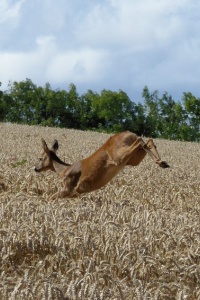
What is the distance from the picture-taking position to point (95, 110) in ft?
255

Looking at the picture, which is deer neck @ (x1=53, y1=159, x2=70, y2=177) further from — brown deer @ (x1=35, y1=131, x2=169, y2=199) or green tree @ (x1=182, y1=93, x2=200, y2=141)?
green tree @ (x1=182, y1=93, x2=200, y2=141)

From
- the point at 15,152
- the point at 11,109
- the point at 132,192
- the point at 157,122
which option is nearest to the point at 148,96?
the point at 157,122

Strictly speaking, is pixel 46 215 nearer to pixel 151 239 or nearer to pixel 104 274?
pixel 151 239

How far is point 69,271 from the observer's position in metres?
6.01

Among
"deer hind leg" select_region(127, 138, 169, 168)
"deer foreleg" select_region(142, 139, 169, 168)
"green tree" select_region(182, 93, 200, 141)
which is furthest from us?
"green tree" select_region(182, 93, 200, 141)

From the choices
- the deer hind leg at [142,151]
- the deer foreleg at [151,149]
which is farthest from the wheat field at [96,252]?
the deer hind leg at [142,151]

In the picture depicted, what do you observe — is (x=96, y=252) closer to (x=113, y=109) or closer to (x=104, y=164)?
(x=104, y=164)

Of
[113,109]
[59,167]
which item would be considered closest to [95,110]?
[113,109]

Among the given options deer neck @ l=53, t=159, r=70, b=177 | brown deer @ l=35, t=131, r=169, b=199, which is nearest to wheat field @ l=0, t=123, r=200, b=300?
brown deer @ l=35, t=131, r=169, b=199

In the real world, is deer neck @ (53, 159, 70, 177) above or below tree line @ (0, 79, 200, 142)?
below

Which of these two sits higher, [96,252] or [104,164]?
[104,164]

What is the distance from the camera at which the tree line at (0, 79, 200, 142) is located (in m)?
71.8

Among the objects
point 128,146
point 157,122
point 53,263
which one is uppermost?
point 157,122

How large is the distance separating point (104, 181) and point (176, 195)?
3.99ft
